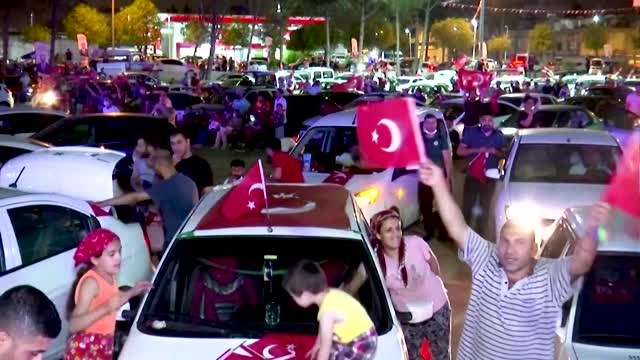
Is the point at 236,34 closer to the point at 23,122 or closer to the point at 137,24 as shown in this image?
the point at 137,24

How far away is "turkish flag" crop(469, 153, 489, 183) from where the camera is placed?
1223 cm

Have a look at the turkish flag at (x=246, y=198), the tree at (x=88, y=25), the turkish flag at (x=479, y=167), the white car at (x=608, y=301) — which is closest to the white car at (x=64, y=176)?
the turkish flag at (x=246, y=198)

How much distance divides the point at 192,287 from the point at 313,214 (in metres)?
0.84

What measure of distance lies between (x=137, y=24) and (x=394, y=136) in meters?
69.8

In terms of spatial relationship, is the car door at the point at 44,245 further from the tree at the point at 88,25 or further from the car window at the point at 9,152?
the tree at the point at 88,25

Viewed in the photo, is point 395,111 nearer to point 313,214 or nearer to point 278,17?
point 313,214

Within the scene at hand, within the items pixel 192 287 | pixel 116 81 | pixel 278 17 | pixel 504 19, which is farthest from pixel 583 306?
pixel 504 19

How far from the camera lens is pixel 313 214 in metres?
5.66

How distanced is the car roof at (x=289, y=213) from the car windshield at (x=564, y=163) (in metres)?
4.76

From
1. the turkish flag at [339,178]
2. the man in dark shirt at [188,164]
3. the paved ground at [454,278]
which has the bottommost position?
the paved ground at [454,278]

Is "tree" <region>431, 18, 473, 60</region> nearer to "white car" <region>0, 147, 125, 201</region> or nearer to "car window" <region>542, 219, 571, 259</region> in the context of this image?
"white car" <region>0, 147, 125, 201</region>

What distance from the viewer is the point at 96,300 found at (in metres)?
5.14

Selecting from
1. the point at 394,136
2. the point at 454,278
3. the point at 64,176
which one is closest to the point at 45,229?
the point at 64,176

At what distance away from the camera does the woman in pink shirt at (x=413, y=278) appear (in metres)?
5.83
